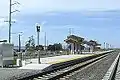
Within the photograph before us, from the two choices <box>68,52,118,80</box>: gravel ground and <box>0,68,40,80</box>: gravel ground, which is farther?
<box>68,52,118,80</box>: gravel ground

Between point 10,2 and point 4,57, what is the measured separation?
2965cm

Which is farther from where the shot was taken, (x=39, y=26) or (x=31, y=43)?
(x=31, y=43)

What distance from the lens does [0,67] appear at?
34.8 meters

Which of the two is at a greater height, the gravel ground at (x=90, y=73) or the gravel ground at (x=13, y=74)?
the gravel ground at (x=13, y=74)

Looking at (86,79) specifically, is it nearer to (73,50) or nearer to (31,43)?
(73,50)

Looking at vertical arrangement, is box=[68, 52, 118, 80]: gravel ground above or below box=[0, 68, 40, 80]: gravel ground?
below

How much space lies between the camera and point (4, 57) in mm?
34594

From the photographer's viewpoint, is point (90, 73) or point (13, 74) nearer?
point (13, 74)

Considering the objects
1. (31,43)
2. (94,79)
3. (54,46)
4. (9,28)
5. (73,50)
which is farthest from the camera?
(54,46)

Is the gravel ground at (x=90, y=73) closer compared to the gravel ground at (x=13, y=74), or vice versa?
the gravel ground at (x=13, y=74)

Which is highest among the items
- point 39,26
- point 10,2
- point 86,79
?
point 10,2

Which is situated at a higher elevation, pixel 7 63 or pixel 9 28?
pixel 9 28

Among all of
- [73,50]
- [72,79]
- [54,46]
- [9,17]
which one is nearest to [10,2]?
[9,17]

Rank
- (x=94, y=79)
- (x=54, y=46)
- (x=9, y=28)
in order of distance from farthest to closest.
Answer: (x=54, y=46) → (x=9, y=28) → (x=94, y=79)
